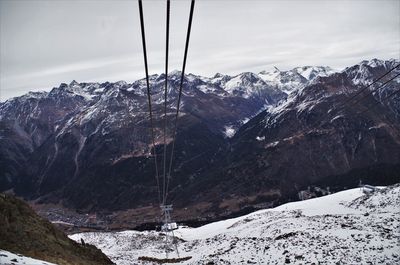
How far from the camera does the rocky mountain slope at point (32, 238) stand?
28266mm

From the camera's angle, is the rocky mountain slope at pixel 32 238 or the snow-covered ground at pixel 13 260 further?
the rocky mountain slope at pixel 32 238

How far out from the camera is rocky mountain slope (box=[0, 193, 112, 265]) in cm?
2827

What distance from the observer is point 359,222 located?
47875mm

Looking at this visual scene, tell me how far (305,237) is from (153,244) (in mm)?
46009

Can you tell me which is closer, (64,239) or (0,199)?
(0,199)

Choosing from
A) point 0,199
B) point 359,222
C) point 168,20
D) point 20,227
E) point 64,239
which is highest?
point 168,20

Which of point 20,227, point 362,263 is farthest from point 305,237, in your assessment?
point 20,227

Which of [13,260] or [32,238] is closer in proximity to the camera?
[13,260]

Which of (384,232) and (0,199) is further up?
(0,199)

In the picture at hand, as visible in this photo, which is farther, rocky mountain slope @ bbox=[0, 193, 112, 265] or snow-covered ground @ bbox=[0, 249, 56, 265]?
rocky mountain slope @ bbox=[0, 193, 112, 265]

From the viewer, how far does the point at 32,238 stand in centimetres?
3044

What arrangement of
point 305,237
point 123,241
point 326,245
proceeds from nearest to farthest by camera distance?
point 326,245
point 305,237
point 123,241

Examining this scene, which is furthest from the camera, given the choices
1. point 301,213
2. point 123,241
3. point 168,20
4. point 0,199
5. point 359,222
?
point 123,241

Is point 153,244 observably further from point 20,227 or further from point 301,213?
point 20,227
